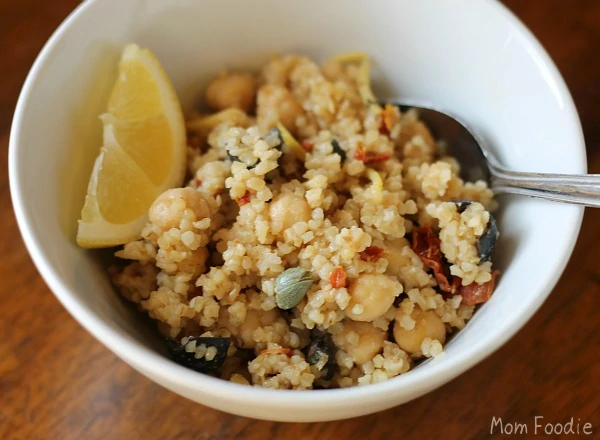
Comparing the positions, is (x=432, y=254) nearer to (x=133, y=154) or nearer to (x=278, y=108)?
(x=278, y=108)

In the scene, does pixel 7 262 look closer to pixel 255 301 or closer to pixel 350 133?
pixel 255 301

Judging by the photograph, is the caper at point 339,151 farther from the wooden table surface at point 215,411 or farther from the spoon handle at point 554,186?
the wooden table surface at point 215,411

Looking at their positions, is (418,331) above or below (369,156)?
below

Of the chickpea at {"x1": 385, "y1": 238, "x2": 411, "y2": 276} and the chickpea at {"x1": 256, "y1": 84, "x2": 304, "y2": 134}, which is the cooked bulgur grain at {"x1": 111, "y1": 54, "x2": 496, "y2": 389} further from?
the chickpea at {"x1": 256, "y1": 84, "x2": 304, "y2": 134}

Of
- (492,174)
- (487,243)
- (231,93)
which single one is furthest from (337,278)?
(231,93)

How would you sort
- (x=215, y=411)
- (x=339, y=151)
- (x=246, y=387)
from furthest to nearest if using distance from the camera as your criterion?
(x=339, y=151) → (x=215, y=411) → (x=246, y=387)
